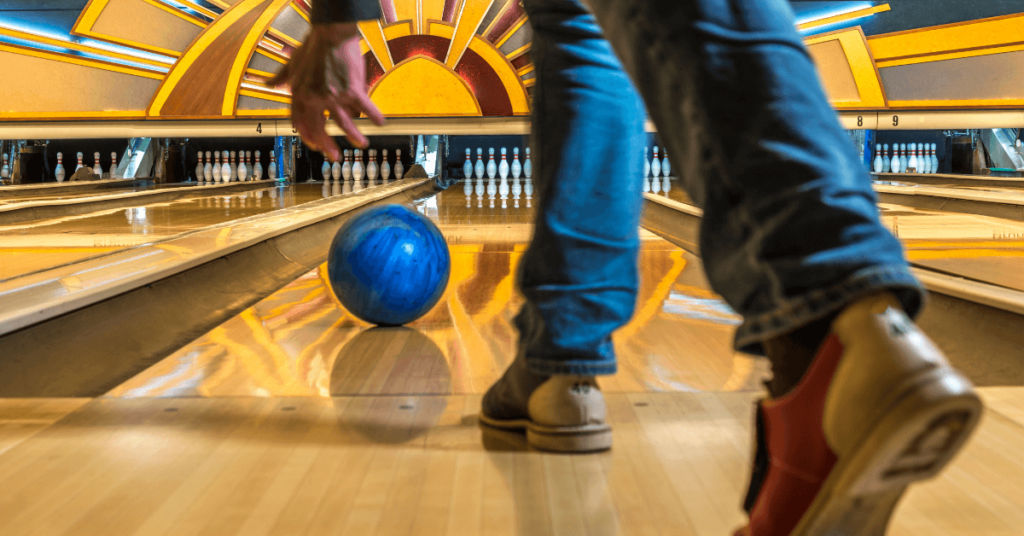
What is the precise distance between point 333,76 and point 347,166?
5103 millimetres

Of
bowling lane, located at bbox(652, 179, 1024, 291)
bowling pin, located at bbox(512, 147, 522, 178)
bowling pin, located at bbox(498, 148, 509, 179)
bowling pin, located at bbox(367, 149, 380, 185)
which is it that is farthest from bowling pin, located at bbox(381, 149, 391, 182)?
bowling lane, located at bbox(652, 179, 1024, 291)

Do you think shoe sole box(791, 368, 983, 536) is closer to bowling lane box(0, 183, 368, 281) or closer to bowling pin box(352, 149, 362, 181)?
bowling lane box(0, 183, 368, 281)

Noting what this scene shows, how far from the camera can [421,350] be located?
112 cm

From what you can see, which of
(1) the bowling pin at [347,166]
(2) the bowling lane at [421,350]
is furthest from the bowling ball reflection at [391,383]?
(1) the bowling pin at [347,166]

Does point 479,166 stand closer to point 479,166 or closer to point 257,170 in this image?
point 479,166

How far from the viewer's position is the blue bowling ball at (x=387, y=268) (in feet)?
4.11

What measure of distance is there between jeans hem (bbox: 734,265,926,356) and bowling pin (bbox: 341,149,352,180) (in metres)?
5.47

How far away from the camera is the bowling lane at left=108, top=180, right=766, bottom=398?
92cm

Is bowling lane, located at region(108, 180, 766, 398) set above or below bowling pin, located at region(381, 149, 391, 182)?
below

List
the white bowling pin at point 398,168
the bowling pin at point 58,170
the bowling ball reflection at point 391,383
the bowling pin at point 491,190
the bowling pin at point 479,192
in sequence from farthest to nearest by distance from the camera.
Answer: the white bowling pin at point 398,168 < the bowling pin at point 58,170 < the bowling pin at point 491,190 < the bowling pin at point 479,192 < the bowling ball reflection at point 391,383

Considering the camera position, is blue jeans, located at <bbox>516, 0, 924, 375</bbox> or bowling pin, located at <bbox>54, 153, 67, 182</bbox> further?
bowling pin, located at <bbox>54, 153, 67, 182</bbox>

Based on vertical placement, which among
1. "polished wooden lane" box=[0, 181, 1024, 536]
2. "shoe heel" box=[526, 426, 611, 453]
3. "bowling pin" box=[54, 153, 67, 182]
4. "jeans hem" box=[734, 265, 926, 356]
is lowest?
"polished wooden lane" box=[0, 181, 1024, 536]

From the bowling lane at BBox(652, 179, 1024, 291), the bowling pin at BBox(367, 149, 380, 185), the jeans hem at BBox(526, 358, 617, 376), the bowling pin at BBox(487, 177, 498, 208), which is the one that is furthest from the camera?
the bowling pin at BBox(367, 149, 380, 185)

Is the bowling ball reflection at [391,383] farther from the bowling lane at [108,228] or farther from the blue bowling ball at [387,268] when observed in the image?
the bowling lane at [108,228]
